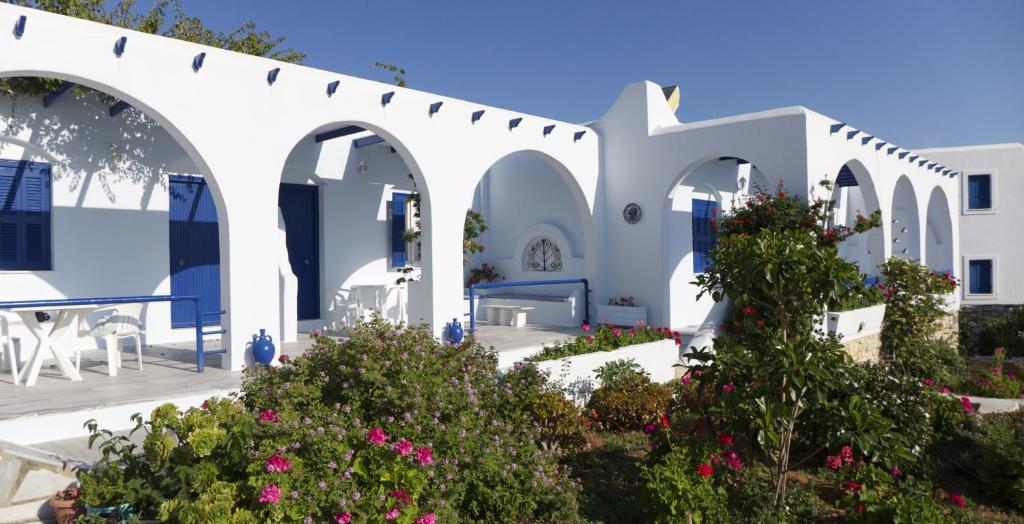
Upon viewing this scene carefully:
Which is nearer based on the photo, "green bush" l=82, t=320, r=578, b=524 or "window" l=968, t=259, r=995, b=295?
"green bush" l=82, t=320, r=578, b=524

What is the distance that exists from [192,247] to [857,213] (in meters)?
12.6

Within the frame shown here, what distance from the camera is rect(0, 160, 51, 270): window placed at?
7469 millimetres

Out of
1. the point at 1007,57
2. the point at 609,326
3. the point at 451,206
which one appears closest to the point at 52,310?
the point at 451,206

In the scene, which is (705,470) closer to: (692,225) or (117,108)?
(117,108)

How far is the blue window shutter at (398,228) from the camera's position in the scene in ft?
37.1

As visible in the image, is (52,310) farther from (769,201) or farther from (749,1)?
(749,1)

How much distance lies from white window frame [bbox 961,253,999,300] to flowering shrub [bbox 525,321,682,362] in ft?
49.5

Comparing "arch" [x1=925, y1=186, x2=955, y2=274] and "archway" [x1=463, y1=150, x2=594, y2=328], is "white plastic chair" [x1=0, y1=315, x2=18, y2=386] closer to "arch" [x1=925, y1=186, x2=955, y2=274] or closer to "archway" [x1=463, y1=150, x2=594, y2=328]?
"archway" [x1=463, y1=150, x2=594, y2=328]

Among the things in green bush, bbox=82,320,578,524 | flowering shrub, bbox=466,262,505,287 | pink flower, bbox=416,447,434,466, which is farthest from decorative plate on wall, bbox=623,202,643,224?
pink flower, bbox=416,447,434,466

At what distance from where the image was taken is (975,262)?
19625 millimetres

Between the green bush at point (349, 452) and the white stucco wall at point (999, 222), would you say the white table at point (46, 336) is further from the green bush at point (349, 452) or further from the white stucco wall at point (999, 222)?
the white stucco wall at point (999, 222)

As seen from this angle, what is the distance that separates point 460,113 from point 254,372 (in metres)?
5.46

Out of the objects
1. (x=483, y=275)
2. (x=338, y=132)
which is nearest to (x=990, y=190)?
(x=483, y=275)

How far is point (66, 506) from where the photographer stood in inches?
142
